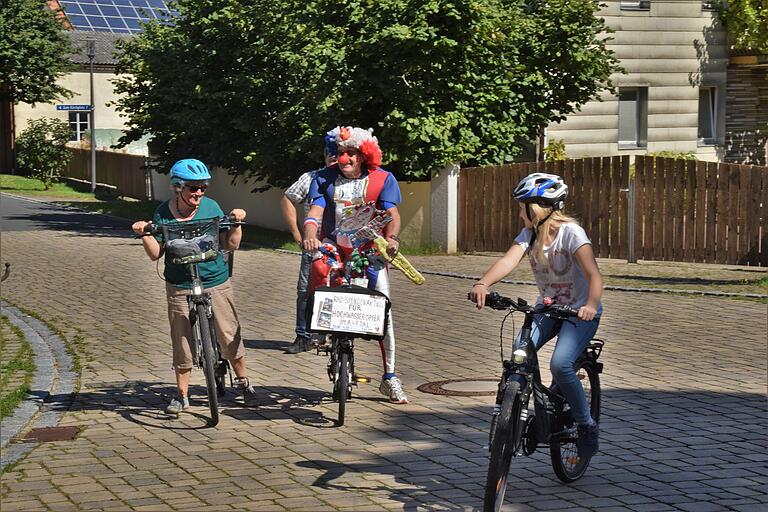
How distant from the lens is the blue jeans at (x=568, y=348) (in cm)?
646

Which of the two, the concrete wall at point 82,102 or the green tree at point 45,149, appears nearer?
the green tree at point 45,149

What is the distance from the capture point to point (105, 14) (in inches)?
2190

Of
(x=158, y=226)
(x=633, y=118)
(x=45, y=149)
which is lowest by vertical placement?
(x=158, y=226)

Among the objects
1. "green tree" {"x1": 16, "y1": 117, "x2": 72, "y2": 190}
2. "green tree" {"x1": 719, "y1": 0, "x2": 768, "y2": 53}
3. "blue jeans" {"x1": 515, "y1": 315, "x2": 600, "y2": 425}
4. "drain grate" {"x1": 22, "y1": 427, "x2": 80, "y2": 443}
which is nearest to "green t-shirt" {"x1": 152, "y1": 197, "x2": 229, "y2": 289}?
"drain grate" {"x1": 22, "y1": 427, "x2": 80, "y2": 443}

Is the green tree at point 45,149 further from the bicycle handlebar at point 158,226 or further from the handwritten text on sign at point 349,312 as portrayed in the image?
the handwritten text on sign at point 349,312

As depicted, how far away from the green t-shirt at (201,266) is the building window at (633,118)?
22956mm

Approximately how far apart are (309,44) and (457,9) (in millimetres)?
2570

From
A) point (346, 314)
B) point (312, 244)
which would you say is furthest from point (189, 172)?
point (346, 314)

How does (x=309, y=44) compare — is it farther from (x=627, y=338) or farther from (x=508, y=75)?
(x=627, y=338)

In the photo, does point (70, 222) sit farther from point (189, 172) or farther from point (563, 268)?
point (563, 268)

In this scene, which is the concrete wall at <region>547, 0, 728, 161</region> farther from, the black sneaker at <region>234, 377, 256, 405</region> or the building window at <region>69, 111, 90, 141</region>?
the building window at <region>69, 111, 90, 141</region>

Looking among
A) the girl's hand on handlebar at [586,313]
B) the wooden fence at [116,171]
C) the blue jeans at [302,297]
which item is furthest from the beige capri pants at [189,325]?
the wooden fence at [116,171]

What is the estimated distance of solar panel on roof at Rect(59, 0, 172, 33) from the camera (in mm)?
55094

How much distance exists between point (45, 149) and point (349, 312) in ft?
133
